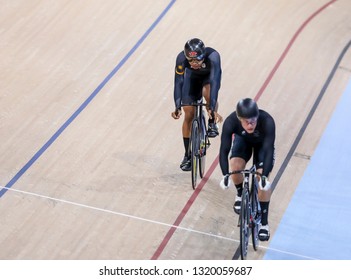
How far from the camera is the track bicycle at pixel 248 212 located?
6.80 meters

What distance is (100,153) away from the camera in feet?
28.0

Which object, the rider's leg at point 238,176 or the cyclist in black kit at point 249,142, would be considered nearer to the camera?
the cyclist in black kit at point 249,142

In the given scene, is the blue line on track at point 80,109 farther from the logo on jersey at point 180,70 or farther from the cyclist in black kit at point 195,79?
the logo on jersey at point 180,70

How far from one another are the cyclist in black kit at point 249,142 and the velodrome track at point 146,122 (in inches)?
32.7

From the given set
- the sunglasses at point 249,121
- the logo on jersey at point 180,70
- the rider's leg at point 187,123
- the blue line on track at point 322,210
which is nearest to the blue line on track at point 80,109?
the rider's leg at point 187,123

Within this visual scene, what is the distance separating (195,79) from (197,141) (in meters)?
0.57

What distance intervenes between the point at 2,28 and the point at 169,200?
11.9ft

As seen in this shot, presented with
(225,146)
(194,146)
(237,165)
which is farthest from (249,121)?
(194,146)

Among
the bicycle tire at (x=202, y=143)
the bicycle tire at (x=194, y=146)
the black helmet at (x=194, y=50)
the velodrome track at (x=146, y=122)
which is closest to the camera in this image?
the black helmet at (x=194, y=50)

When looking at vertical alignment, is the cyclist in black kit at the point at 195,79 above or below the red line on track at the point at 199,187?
above

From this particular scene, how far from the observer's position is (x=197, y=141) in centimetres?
790

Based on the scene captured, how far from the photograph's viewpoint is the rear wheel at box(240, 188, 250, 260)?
22.4 ft

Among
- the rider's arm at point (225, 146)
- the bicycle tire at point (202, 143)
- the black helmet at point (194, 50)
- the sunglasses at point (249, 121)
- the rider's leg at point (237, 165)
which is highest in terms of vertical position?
the black helmet at point (194, 50)

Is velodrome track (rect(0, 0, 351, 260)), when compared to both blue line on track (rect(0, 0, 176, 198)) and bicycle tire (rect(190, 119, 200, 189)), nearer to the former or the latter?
blue line on track (rect(0, 0, 176, 198))
